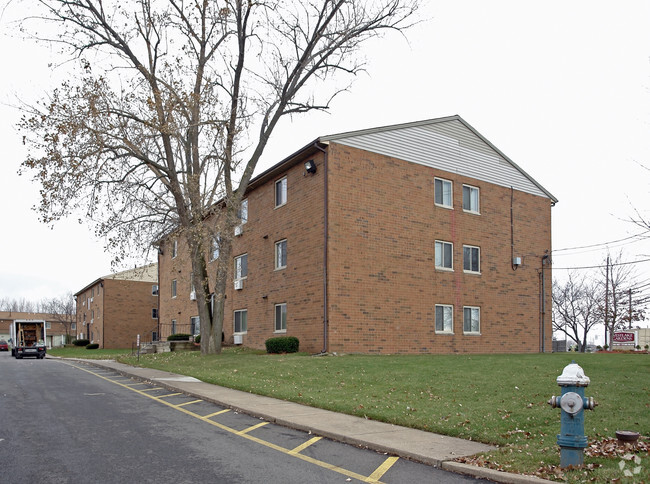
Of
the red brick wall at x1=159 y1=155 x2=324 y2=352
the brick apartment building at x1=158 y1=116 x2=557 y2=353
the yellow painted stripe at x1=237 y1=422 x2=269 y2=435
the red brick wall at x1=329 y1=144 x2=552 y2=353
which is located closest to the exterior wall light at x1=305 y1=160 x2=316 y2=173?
the brick apartment building at x1=158 y1=116 x2=557 y2=353

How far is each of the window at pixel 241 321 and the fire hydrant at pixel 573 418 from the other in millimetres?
23210

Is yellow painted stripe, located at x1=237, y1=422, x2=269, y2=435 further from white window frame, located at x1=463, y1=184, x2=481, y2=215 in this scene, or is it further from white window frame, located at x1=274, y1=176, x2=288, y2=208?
white window frame, located at x1=463, y1=184, x2=481, y2=215

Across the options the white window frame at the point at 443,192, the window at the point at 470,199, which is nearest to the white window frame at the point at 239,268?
the white window frame at the point at 443,192

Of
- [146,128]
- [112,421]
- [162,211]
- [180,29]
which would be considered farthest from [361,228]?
[112,421]

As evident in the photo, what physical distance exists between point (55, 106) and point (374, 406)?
1644 centimetres

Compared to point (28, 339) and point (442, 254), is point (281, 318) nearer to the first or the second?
point (442, 254)

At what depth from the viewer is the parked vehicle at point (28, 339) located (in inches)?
1642

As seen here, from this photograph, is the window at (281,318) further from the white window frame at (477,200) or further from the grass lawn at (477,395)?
the white window frame at (477,200)

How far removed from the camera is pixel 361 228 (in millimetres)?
22500

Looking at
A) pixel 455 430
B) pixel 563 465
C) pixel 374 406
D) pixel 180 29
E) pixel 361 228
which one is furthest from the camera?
pixel 180 29

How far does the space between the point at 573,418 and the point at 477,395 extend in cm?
532

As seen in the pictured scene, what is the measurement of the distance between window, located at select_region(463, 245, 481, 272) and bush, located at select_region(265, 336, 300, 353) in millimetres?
8417

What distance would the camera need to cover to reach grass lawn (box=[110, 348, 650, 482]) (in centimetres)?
705

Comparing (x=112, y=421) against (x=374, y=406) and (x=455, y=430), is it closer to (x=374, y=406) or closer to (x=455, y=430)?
(x=374, y=406)
